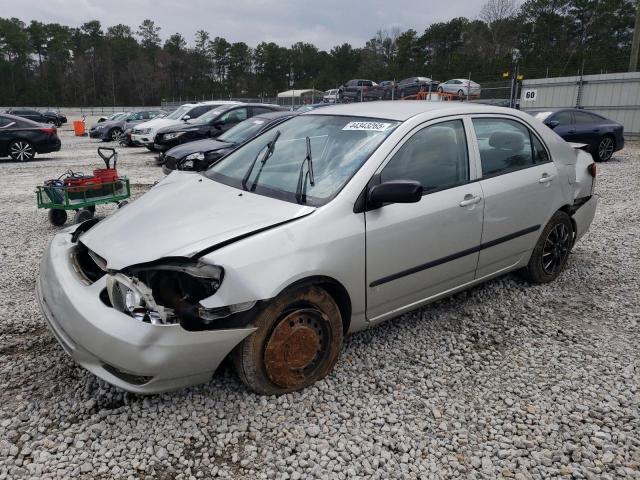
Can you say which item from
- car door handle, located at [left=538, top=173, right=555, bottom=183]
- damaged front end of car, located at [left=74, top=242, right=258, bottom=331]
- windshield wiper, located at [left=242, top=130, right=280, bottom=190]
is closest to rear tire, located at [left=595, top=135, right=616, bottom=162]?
car door handle, located at [left=538, top=173, right=555, bottom=183]

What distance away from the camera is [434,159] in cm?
338

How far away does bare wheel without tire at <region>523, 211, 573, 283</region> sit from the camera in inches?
168

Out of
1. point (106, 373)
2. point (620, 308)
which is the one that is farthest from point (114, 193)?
point (620, 308)

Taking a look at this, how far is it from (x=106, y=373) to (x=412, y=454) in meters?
1.59

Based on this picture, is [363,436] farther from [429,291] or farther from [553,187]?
[553,187]

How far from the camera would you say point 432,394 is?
2.89 m

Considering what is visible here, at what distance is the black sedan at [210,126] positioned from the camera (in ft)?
41.1

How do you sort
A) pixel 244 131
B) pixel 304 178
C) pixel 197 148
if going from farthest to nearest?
pixel 244 131 → pixel 197 148 → pixel 304 178

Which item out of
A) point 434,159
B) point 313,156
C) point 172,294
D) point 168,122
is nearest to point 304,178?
point 313,156

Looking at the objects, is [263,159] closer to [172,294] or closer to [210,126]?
[172,294]

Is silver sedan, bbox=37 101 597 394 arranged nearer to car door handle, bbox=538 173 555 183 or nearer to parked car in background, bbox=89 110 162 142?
car door handle, bbox=538 173 555 183

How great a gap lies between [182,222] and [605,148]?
1296cm

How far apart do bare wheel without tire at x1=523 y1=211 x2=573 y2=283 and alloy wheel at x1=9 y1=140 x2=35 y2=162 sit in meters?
14.8

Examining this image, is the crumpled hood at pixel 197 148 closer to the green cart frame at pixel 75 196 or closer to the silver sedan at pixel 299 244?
the green cart frame at pixel 75 196
